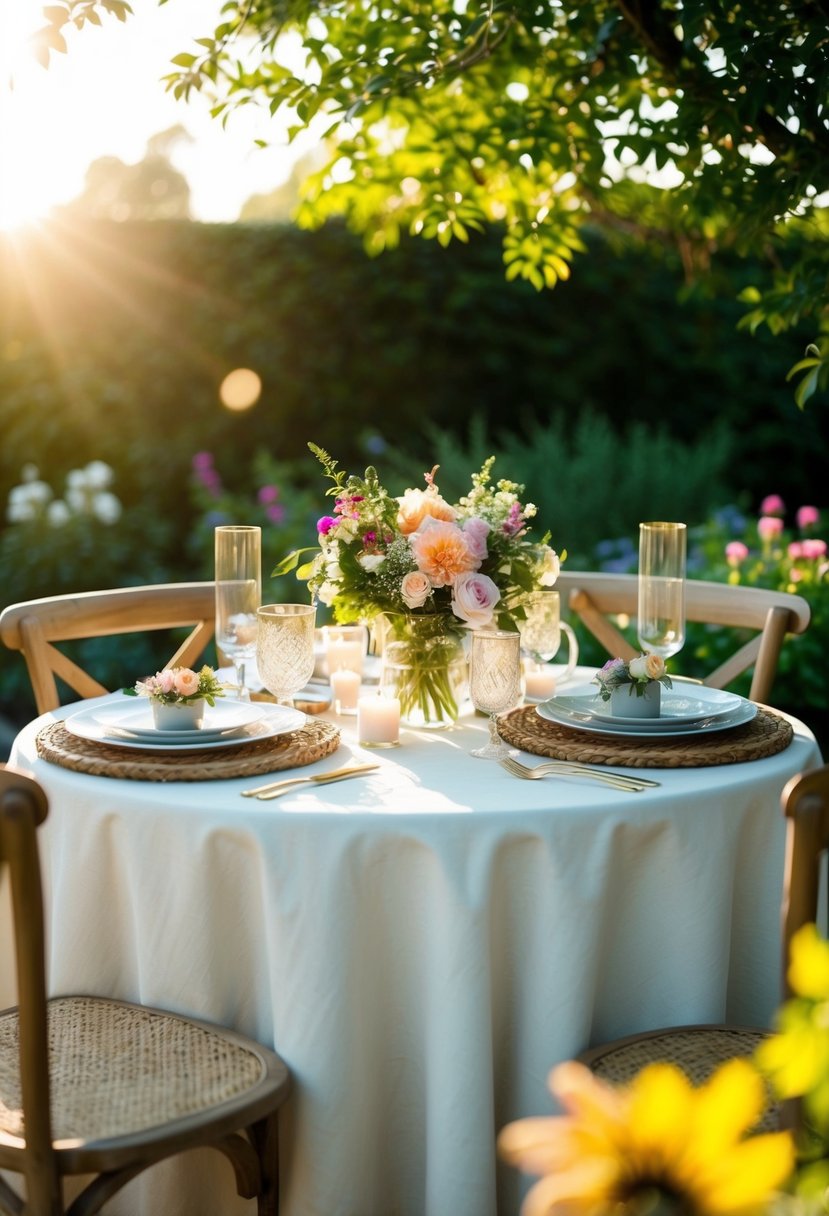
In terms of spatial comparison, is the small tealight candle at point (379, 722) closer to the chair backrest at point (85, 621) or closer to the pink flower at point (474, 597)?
the pink flower at point (474, 597)

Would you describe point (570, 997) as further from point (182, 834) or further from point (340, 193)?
point (340, 193)

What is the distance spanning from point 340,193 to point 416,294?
3669 millimetres

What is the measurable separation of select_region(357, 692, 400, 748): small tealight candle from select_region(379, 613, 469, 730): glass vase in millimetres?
64

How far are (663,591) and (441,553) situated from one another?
51cm

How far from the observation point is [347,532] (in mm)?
2430

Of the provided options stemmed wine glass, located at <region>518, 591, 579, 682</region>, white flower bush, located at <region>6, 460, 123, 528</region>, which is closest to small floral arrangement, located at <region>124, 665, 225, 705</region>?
stemmed wine glass, located at <region>518, 591, 579, 682</region>

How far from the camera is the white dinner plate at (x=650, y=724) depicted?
228 centimetres

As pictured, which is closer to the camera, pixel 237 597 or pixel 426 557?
pixel 426 557

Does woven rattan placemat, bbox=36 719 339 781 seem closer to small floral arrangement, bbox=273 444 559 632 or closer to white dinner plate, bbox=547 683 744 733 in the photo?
small floral arrangement, bbox=273 444 559 632

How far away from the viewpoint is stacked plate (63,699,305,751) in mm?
2199

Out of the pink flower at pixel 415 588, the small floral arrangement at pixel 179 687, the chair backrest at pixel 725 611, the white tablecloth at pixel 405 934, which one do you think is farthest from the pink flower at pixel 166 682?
the chair backrest at pixel 725 611

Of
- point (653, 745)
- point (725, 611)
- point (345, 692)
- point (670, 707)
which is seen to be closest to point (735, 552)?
point (725, 611)

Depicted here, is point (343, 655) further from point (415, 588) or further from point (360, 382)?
point (360, 382)

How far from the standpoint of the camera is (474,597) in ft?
7.64
